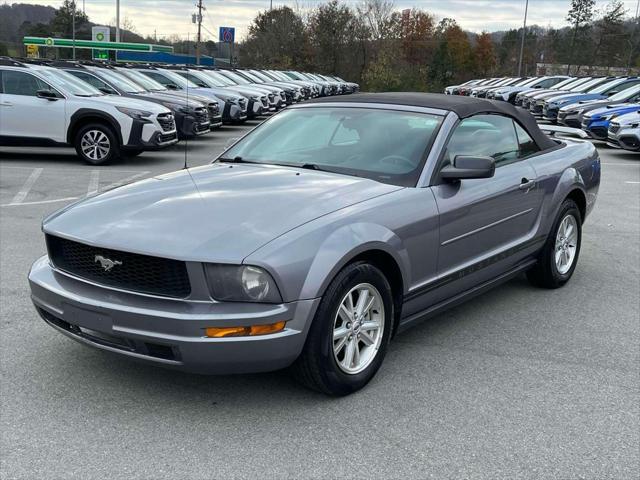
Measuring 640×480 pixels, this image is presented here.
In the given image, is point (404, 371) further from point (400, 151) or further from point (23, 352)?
point (23, 352)

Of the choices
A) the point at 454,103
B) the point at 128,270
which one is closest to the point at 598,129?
the point at 454,103

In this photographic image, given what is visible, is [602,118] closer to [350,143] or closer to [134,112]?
[134,112]

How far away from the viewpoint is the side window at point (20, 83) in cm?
1225

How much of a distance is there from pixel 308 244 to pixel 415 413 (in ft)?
3.31

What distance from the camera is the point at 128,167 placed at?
40.2 ft

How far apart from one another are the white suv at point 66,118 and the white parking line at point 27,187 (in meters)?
1.00

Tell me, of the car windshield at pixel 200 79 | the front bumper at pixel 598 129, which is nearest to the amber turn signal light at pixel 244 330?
the front bumper at pixel 598 129

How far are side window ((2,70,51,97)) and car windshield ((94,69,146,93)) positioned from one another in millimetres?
2171

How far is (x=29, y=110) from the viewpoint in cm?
1218

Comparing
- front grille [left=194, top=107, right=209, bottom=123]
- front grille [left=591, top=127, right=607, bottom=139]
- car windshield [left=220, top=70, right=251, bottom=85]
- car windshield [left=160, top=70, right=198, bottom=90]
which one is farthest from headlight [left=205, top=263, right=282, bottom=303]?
car windshield [left=220, top=70, right=251, bottom=85]

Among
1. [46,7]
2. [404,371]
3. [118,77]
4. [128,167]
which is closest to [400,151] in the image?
[404,371]

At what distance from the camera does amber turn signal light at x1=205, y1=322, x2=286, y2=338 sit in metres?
3.03

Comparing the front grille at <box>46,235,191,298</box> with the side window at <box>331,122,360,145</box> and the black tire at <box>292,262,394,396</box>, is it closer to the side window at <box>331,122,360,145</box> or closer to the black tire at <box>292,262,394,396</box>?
the black tire at <box>292,262,394,396</box>

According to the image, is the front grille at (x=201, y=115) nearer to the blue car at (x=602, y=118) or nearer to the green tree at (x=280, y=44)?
the blue car at (x=602, y=118)
